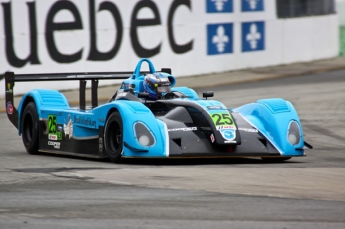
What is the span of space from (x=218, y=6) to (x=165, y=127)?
51.3ft

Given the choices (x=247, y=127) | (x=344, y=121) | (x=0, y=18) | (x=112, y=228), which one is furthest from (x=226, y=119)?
(x=0, y=18)

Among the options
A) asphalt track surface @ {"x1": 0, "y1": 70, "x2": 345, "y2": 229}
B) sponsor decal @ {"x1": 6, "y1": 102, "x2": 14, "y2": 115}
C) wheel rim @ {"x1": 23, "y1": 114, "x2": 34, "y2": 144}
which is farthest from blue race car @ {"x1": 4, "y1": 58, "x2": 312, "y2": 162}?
sponsor decal @ {"x1": 6, "y1": 102, "x2": 14, "y2": 115}

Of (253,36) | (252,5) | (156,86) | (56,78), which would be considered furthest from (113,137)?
(252,5)

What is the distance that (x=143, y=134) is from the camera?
11.7 metres

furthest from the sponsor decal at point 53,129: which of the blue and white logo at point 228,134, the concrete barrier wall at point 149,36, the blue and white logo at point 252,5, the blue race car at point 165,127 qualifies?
the blue and white logo at point 252,5

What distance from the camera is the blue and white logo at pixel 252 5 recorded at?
2782 centimetres

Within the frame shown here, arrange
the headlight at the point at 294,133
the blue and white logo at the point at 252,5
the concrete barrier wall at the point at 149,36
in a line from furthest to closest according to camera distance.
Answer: the blue and white logo at the point at 252,5, the concrete barrier wall at the point at 149,36, the headlight at the point at 294,133

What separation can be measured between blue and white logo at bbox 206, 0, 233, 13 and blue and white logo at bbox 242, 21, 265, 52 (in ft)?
2.64

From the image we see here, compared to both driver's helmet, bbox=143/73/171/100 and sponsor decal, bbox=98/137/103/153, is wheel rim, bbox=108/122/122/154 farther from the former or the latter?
driver's helmet, bbox=143/73/171/100

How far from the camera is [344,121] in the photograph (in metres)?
17.9

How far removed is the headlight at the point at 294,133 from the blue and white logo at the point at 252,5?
51.6 feet

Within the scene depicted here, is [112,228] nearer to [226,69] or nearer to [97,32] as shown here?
[97,32]

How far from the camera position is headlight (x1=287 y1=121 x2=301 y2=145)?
12.2m

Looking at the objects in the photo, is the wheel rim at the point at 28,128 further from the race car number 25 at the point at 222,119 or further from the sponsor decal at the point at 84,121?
the race car number 25 at the point at 222,119
